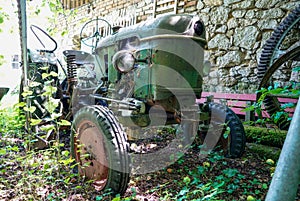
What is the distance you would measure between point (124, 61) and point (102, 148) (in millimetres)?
682

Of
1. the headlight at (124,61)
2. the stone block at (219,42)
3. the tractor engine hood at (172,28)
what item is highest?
the stone block at (219,42)

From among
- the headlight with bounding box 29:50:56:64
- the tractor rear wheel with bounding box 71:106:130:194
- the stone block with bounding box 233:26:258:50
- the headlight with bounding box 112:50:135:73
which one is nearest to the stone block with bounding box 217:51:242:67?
the stone block with bounding box 233:26:258:50

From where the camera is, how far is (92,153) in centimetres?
178

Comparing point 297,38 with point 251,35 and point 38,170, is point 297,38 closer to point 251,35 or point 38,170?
point 251,35

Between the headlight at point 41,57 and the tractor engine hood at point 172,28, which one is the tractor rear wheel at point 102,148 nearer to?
the tractor engine hood at point 172,28

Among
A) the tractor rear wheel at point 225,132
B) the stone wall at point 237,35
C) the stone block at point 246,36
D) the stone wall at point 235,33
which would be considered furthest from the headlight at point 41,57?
the stone block at point 246,36

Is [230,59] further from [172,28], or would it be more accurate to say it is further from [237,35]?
[172,28]

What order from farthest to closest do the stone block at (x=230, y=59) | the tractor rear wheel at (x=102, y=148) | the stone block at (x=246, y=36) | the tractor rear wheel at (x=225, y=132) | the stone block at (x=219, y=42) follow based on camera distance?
the stone block at (x=219, y=42)
the stone block at (x=230, y=59)
the stone block at (x=246, y=36)
the tractor rear wheel at (x=225, y=132)
the tractor rear wheel at (x=102, y=148)

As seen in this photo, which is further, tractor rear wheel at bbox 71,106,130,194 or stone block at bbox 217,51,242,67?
stone block at bbox 217,51,242,67

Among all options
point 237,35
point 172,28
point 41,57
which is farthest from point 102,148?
point 237,35

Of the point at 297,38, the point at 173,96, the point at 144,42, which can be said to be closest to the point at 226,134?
the point at 173,96

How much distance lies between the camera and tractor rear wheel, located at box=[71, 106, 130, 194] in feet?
5.10

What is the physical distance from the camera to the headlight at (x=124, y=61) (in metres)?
1.93

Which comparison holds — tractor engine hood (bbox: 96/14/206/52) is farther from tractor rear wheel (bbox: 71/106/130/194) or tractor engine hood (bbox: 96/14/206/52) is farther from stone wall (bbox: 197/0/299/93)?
stone wall (bbox: 197/0/299/93)
